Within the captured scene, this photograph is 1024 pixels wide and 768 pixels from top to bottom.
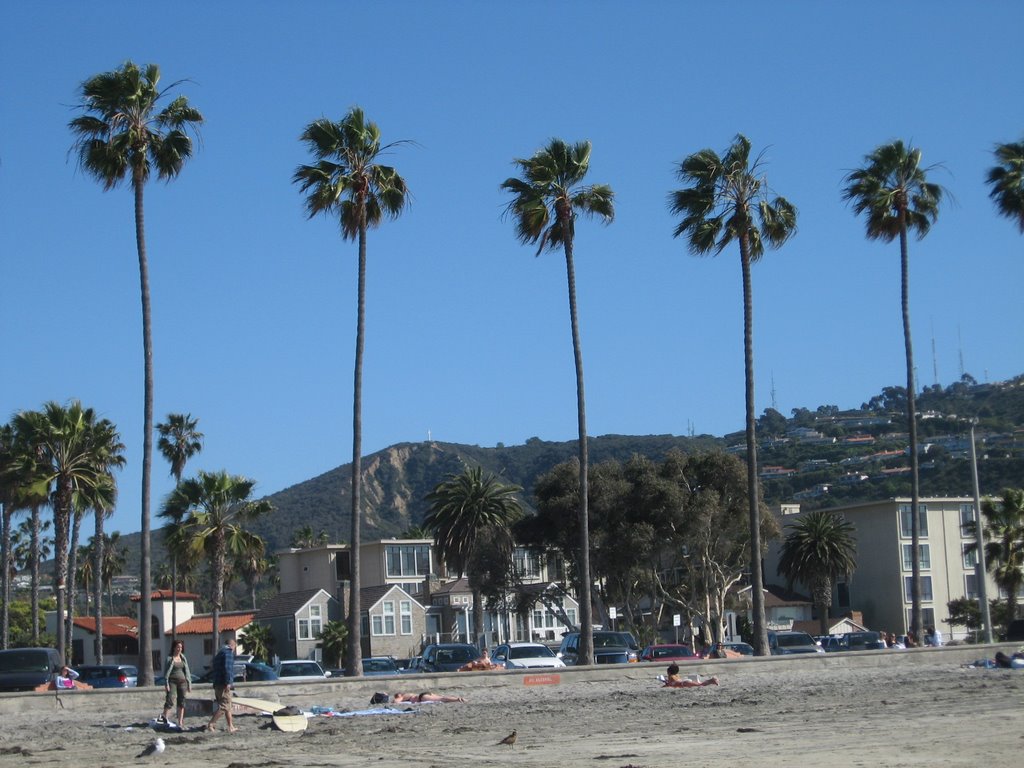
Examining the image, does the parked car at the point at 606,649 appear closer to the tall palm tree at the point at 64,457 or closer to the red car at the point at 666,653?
the red car at the point at 666,653

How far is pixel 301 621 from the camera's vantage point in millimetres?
79125

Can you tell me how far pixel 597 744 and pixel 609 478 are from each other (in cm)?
4708

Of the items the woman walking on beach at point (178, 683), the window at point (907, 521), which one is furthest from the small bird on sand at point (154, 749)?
the window at point (907, 521)

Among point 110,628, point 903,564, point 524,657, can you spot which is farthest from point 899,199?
point 110,628

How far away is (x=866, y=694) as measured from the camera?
27.5m

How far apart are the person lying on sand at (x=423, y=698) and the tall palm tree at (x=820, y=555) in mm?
46346

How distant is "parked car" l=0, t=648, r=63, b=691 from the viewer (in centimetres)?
3025

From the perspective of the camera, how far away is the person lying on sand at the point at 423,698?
28625 mm

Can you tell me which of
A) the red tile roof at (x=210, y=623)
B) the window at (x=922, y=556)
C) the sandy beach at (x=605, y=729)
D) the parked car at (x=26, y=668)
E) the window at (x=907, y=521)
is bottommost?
the red tile roof at (x=210, y=623)

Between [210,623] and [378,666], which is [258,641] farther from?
[378,666]

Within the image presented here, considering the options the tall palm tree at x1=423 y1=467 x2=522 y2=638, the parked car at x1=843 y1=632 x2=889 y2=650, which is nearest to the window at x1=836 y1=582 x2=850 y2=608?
the tall palm tree at x1=423 y1=467 x2=522 y2=638

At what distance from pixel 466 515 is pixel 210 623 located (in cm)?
2177

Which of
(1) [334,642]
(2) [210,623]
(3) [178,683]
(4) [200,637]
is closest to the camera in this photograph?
(3) [178,683]

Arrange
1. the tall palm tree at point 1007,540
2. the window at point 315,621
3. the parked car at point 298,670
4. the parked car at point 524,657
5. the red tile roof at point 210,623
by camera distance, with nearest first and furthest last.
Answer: the parked car at point 298,670 < the parked car at point 524,657 < the tall palm tree at point 1007,540 < the window at point 315,621 < the red tile roof at point 210,623
